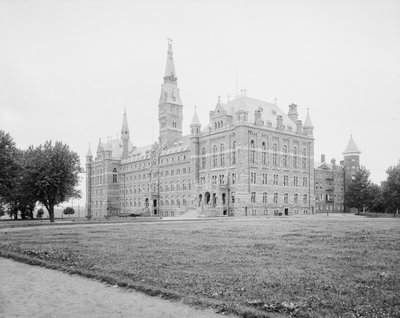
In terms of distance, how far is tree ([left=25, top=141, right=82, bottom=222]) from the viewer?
159ft

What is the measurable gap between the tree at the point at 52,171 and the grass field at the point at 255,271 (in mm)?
31152

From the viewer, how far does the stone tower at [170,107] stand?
9744 centimetres

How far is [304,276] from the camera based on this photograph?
35.5 feet

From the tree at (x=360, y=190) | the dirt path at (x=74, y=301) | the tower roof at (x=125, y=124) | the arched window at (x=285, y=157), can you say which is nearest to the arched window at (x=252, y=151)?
the arched window at (x=285, y=157)

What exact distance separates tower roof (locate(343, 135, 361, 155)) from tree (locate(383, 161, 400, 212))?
88.0ft

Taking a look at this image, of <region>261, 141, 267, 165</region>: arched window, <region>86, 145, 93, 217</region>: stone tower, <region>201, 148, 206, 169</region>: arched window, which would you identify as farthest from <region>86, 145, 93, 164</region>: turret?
<region>261, 141, 267, 165</region>: arched window

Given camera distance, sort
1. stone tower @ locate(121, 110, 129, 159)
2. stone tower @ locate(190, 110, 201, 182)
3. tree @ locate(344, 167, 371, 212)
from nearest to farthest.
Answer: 1. stone tower @ locate(190, 110, 201, 182)
2. tree @ locate(344, 167, 371, 212)
3. stone tower @ locate(121, 110, 129, 159)

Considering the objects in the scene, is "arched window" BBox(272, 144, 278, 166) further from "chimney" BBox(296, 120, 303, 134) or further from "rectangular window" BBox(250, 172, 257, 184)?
"chimney" BBox(296, 120, 303, 134)

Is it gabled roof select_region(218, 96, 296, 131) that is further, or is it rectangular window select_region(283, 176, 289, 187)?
rectangular window select_region(283, 176, 289, 187)

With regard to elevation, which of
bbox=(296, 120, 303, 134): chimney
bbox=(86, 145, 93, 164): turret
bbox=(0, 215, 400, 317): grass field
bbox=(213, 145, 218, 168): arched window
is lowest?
bbox=(0, 215, 400, 317): grass field

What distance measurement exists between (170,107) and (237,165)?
128 feet

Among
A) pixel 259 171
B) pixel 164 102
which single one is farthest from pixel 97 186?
pixel 259 171

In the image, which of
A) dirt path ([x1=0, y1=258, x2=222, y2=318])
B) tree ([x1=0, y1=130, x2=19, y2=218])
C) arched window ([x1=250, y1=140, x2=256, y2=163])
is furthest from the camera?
arched window ([x1=250, y1=140, x2=256, y2=163])

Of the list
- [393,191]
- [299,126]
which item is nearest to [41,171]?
[299,126]
